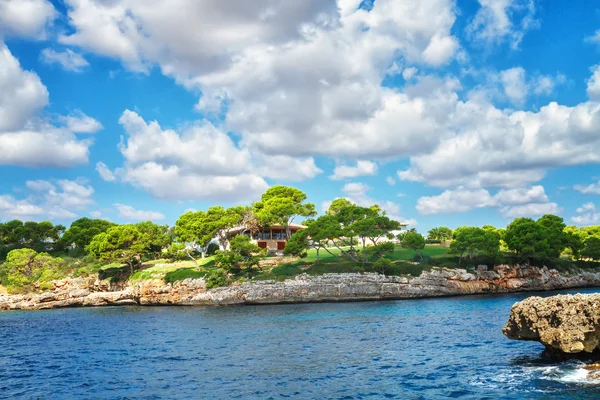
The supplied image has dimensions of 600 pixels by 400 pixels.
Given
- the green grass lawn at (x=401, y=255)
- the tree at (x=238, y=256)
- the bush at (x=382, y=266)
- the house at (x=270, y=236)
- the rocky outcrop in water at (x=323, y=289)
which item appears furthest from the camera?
the house at (x=270, y=236)

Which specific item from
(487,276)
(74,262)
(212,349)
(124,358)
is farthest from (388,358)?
(74,262)

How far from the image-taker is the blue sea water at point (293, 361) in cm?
2380

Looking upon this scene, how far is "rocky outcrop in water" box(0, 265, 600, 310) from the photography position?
80.6m

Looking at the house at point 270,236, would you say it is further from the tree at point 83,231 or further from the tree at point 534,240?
the tree at point 534,240

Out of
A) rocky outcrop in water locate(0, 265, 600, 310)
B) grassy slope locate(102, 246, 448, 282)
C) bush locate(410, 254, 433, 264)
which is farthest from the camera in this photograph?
bush locate(410, 254, 433, 264)

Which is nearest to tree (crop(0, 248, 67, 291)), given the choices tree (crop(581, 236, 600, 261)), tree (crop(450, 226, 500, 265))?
tree (crop(450, 226, 500, 265))

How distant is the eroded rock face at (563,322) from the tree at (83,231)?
12077cm

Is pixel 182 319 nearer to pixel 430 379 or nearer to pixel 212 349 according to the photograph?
pixel 212 349

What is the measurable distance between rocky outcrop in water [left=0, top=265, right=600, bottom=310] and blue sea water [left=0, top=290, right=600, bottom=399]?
76.2 feet

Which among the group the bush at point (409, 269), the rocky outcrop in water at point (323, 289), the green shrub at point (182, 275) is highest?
the green shrub at point (182, 275)

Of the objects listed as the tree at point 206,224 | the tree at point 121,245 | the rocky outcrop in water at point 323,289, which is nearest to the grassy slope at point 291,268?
the rocky outcrop in water at point 323,289

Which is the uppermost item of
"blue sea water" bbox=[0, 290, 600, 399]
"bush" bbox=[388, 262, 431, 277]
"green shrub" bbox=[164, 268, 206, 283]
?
"green shrub" bbox=[164, 268, 206, 283]

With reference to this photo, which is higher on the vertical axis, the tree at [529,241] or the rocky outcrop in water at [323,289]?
the tree at [529,241]

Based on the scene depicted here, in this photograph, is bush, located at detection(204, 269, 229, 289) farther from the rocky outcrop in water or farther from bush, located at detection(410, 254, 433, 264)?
bush, located at detection(410, 254, 433, 264)
